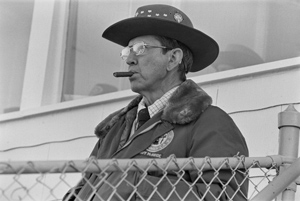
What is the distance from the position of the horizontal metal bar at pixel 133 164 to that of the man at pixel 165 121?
11 centimetres

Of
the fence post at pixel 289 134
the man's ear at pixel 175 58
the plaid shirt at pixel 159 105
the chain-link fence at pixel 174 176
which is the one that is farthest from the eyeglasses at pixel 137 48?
the fence post at pixel 289 134

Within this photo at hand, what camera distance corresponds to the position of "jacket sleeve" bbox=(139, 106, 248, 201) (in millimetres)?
2830

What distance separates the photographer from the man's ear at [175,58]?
358 cm

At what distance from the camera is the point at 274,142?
3932mm

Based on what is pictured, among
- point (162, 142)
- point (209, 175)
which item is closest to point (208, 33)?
point (162, 142)

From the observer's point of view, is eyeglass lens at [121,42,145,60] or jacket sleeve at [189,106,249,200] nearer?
jacket sleeve at [189,106,249,200]

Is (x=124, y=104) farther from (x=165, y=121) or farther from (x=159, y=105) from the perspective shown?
(x=165, y=121)

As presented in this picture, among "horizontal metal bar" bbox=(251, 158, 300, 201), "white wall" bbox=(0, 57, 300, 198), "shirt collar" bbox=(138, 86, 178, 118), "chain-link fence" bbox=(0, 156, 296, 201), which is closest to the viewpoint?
"chain-link fence" bbox=(0, 156, 296, 201)

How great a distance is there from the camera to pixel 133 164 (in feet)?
8.02

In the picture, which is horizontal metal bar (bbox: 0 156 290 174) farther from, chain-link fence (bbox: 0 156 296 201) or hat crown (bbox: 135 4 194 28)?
hat crown (bbox: 135 4 194 28)

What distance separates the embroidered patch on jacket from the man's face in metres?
0.38

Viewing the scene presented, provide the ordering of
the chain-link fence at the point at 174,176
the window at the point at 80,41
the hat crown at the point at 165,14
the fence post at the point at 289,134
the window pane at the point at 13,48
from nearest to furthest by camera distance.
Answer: the chain-link fence at the point at 174,176 < the fence post at the point at 289,134 < the hat crown at the point at 165,14 < the window at the point at 80,41 < the window pane at the point at 13,48

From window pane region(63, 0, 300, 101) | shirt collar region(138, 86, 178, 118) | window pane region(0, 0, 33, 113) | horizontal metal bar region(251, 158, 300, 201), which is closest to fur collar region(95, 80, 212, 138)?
shirt collar region(138, 86, 178, 118)

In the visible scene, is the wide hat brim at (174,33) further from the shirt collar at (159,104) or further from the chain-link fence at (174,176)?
the chain-link fence at (174,176)
